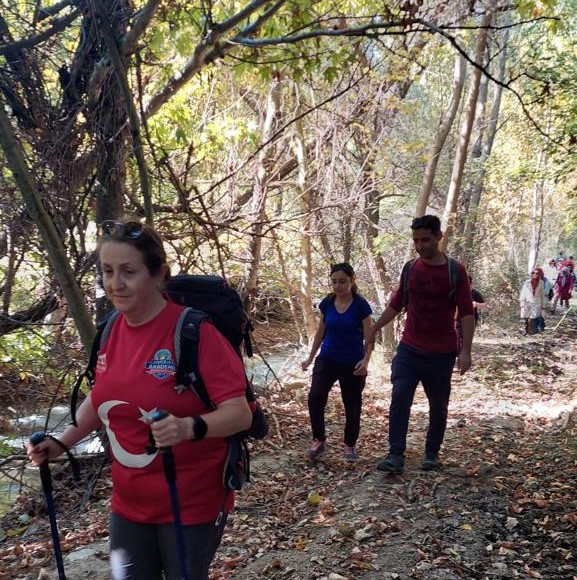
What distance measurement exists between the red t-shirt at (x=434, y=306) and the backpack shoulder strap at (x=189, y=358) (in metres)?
2.99

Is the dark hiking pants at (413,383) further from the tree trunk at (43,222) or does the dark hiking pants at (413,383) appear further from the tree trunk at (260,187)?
the tree trunk at (260,187)

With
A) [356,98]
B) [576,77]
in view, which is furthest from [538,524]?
[576,77]

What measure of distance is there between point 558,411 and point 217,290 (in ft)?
22.0

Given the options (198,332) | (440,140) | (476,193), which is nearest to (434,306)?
(198,332)

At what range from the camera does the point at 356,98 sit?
881 cm

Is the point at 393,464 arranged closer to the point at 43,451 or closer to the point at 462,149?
the point at 43,451

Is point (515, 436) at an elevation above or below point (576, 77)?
below

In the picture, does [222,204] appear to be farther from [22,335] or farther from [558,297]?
[558,297]

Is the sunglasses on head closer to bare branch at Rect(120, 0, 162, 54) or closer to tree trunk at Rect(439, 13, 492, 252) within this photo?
bare branch at Rect(120, 0, 162, 54)

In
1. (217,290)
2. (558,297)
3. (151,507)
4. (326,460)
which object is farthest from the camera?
(558,297)

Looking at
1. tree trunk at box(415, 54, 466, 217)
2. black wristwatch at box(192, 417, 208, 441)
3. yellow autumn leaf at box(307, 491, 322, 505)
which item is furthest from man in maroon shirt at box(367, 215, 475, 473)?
tree trunk at box(415, 54, 466, 217)

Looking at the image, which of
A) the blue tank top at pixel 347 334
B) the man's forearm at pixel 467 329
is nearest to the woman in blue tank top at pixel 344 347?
the blue tank top at pixel 347 334

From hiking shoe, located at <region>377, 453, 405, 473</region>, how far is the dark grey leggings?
2975mm

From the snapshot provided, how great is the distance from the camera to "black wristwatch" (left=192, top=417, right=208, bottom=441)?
1.82 metres
